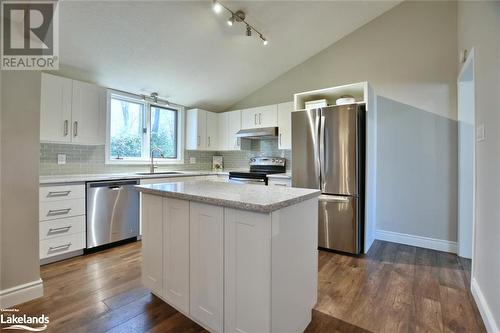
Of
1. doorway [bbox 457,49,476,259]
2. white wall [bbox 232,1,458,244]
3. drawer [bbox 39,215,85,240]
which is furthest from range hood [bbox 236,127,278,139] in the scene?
drawer [bbox 39,215,85,240]

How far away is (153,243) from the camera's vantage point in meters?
1.88

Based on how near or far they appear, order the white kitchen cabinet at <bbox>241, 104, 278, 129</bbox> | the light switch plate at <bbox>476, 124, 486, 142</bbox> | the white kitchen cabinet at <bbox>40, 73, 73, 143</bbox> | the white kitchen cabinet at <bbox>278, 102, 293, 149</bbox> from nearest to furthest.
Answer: the light switch plate at <bbox>476, 124, 486, 142</bbox>
the white kitchen cabinet at <bbox>40, 73, 73, 143</bbox>
the white kitchen cabinet at <bbox>278, 102, 293, 149</bbox>
the white kitchen cabinet at <bbox>241, 104, 278, 129</bbox>

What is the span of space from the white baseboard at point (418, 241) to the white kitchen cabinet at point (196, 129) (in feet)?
10.7

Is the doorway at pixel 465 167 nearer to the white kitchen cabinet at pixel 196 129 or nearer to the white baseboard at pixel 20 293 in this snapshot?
the white kitchen cabinet at pixel 196 129

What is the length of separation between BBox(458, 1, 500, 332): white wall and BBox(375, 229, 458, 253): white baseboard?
1120mm

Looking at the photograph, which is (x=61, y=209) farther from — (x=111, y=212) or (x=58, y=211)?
(x=111, y=212)

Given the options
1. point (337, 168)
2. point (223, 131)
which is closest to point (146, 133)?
point (223, 131)

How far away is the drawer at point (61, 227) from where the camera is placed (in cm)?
246

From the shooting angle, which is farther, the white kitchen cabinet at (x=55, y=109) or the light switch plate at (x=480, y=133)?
the white kitchen cabinet at (x=55, y=109)

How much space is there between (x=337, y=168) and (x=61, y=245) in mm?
3227

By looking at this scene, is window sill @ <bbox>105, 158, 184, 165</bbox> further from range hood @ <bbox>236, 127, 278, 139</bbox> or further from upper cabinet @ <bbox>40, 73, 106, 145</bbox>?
range hood @ <bbox>236, 127, 278, 139</bbox>

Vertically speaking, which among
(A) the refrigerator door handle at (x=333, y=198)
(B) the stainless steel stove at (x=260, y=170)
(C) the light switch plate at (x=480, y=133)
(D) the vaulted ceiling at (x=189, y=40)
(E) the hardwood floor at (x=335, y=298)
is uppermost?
(D) the vaulted ceiling at (x=189, y=40)

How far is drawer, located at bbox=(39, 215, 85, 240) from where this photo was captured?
96.7 inches

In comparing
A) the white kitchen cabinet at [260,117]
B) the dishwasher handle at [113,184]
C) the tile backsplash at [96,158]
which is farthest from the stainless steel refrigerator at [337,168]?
the dishwasher handle at [113,184]
